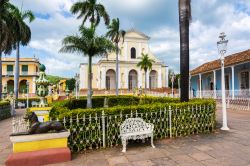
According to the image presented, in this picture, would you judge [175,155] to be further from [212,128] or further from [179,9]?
[179,9]

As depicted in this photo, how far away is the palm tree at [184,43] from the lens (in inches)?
314

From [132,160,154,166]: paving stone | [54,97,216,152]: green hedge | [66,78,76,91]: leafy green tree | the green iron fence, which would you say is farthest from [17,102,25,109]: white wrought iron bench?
[66,78,76,91]: leafy green tree

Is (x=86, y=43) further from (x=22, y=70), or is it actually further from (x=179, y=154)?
(x=22, y=70)

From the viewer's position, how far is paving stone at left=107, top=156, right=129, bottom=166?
14.9ft

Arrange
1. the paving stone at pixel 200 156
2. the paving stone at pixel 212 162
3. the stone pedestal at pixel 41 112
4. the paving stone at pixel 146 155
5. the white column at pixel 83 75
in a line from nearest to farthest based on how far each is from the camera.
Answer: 1. the paving stone at pixel 212 162
2. the paving stone at pixel 200 156
3. the paving stone at pixel 146 155
4. the stone pedestal at pixel 41 112
5. the white column at pixel 83 75

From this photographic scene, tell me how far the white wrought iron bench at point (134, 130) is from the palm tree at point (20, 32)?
21.8 m

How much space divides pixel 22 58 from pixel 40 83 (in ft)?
133

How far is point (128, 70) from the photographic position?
4194 centimetres

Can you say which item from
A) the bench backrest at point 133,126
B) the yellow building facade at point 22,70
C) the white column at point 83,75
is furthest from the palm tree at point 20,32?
the bench backrest at point 133,126

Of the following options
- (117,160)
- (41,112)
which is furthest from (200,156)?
(41,112)

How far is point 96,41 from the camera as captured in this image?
1553cm

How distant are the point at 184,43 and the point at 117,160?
18.0 ft

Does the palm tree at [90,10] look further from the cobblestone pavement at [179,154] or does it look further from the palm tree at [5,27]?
the cobblestone pavement at [179,154]

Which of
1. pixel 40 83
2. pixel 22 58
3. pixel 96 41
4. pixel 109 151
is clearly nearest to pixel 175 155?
pixel 109 151
